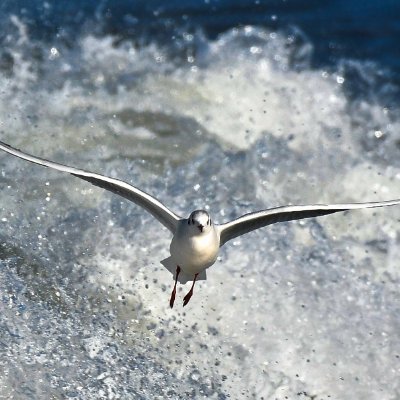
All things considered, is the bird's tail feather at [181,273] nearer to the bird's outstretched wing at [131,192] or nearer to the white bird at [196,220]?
the white bird at [196,220]

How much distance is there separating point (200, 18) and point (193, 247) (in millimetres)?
4303

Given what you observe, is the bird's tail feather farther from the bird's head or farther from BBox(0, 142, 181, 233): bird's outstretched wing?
the bird's head

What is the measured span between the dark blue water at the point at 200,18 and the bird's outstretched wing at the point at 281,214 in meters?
3.67

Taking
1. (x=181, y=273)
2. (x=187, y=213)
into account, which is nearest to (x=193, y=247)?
(x=181, y=273)

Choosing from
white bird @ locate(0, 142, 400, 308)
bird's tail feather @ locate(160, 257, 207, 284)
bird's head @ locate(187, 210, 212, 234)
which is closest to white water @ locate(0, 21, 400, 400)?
bird's tail feather @ locate(160, 257, 207, 284)

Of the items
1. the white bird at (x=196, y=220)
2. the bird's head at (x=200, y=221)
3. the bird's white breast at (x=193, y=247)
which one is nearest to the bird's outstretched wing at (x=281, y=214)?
the white bird at (x=196, y=220)

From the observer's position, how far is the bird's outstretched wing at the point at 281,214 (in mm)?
6664

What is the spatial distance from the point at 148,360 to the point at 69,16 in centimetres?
413

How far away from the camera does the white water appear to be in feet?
28.0

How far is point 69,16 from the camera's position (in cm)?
1016

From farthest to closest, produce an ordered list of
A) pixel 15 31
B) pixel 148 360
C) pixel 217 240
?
pixel 15 31 < pixel 148 360 < pixel 217 240

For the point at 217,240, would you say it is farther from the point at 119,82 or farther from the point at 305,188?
the point at 119,82

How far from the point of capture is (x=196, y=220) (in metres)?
6.30

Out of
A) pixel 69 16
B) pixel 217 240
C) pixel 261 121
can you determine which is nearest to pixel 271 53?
pixel 261 121
